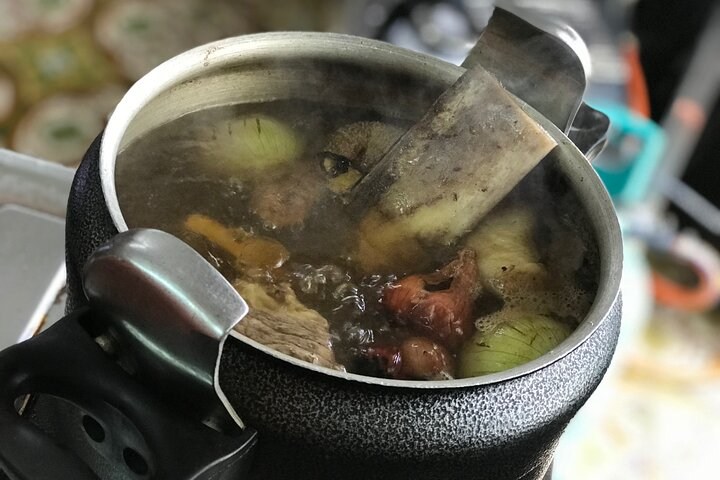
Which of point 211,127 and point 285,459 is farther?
point 211,127

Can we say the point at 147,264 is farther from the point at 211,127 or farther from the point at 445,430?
the point at 211,127

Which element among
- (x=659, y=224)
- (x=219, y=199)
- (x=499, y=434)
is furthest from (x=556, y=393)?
(x=659, y=224)

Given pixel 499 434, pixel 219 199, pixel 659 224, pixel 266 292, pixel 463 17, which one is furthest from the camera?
pixel 659 224

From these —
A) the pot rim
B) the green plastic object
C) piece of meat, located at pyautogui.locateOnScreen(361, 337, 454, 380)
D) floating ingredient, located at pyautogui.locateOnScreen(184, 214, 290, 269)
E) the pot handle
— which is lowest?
the green plastic object

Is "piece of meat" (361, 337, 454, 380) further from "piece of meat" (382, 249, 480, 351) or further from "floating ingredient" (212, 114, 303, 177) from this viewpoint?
"floating ingredient" (212, 114, 303, 177)

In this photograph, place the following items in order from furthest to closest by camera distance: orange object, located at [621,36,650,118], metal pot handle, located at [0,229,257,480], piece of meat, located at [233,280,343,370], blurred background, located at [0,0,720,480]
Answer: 1. orange object, located at [621,36,650,118]
2. blurred background, located at [0,0,720,480]
3. piece of meat, located at [233,280,343,370]
4. metal pot handle, located at [0,229,257,480]

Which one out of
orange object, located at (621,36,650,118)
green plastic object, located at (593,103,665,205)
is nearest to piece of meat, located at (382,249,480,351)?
green plastic object, located at (593,103,665,205)

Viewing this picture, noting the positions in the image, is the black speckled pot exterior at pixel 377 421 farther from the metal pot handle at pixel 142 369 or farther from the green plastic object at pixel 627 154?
the green plastic object at pixel 627 154
